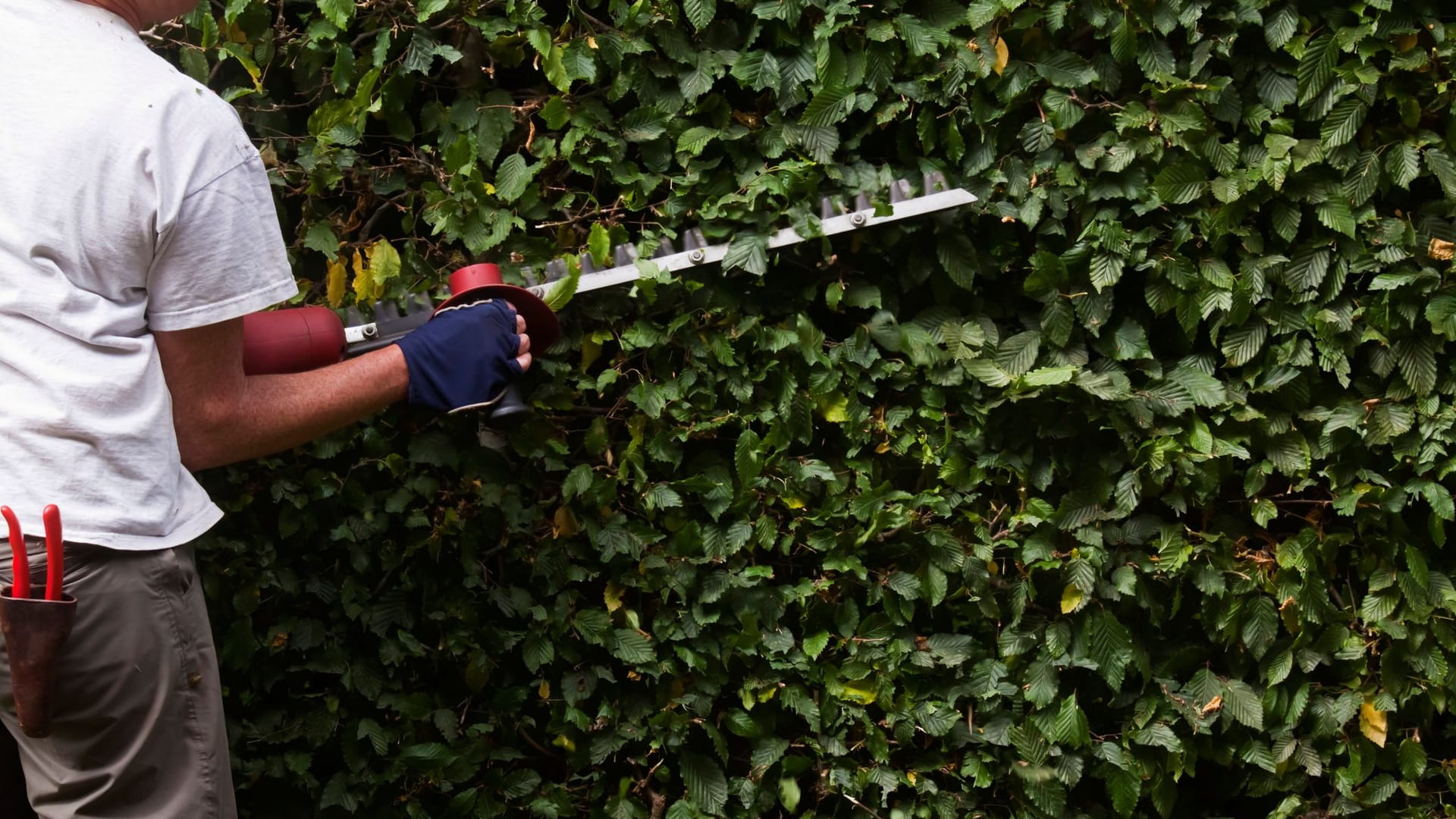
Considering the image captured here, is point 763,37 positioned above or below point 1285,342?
above

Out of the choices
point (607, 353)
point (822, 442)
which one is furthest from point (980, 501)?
point (607, 353)

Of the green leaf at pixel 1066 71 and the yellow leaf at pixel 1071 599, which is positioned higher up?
the green leaf at pixel 1066 71

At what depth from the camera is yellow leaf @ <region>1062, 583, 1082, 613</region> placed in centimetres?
234

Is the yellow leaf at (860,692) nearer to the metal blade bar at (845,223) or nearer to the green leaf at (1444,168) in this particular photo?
the metal blade bar at (845,223)

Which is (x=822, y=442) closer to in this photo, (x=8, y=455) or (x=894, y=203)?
(x=894, y=203)

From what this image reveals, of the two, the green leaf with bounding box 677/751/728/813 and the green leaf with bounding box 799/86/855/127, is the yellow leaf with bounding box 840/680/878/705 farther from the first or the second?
the green leaf with bounding box 799/86/855/127

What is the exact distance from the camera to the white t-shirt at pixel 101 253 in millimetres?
1281

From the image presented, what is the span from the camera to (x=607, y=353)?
2311 millimetres

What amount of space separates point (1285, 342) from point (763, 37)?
1215 millimetres

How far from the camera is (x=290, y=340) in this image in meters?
1.72

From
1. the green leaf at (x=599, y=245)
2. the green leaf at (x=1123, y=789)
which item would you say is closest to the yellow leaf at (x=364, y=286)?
the green leaf at (x=599, y=245)

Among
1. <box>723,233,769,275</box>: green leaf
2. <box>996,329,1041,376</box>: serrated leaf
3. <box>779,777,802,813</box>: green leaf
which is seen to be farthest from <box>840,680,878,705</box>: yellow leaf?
<box>723,233,769,275</box>: green leaf

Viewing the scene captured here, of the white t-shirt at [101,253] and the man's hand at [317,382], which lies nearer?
the white t-shirt at [101,253]

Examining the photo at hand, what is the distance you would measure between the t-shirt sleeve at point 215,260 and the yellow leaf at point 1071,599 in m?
1.67
